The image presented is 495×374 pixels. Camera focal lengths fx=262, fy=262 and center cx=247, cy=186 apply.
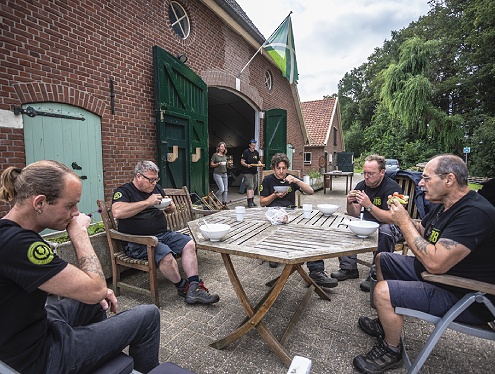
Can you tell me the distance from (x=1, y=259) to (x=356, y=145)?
3543 cm

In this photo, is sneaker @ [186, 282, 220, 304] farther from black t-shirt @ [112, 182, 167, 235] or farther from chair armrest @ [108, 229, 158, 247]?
black t-shirt @ [112, 182, 167, 235]

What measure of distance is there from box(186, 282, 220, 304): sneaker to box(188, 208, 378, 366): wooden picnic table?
1.61ft

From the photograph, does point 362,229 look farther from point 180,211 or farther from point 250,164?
point 250,164

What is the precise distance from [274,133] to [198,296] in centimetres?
728

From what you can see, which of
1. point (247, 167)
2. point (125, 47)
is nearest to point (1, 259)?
point (125, 47)

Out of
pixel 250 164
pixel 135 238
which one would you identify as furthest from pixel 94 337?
pixel 250 164

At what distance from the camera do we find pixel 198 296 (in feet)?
8.45

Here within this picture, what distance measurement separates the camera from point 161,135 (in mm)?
4551

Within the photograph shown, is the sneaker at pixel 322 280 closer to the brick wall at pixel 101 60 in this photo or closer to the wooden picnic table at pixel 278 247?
the wooden picnic table at pixel 278 247

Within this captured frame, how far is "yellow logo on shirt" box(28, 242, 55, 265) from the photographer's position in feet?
3.32

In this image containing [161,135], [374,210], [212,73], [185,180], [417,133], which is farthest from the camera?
[417,133]

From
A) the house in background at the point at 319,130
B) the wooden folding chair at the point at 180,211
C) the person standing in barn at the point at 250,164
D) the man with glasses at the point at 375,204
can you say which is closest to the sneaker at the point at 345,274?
the man with glasses at the point at 375,204

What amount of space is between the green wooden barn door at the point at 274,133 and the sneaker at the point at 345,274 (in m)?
5.84

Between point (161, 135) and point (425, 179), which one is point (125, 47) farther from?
point (425, 179)
